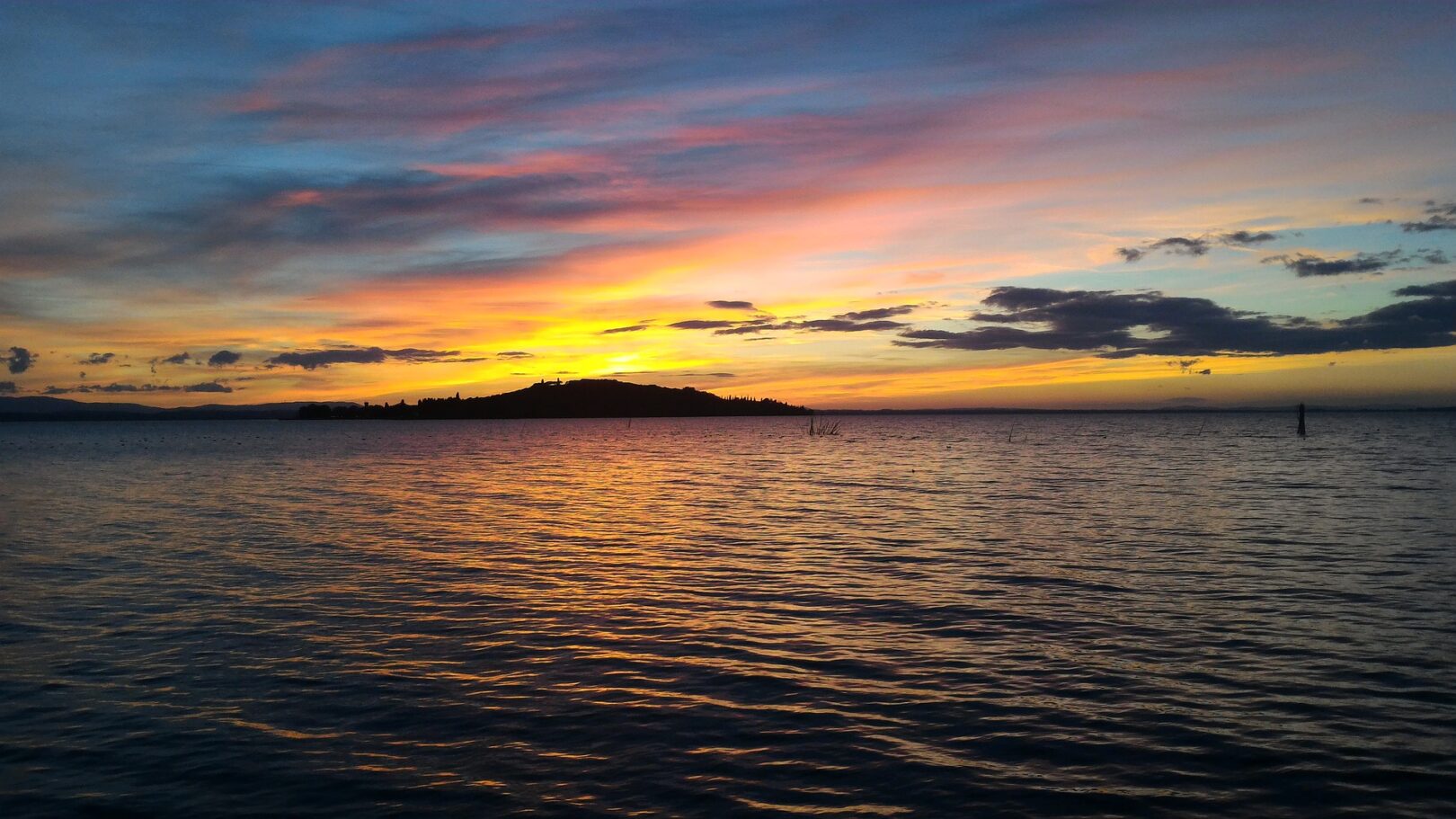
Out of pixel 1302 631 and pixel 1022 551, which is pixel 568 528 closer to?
pixel 1022 551

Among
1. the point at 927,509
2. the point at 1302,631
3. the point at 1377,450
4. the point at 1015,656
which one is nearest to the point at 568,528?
the point at 927,509

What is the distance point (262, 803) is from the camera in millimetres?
11602

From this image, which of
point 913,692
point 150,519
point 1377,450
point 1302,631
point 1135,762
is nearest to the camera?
point 1135,762

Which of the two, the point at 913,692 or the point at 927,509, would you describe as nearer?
the point at 913,692

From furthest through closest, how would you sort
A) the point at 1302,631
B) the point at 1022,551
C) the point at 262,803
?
1. the point at 1022,551
2. the point at 1302,631
3. the point at 262,803

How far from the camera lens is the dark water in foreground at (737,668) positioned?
39.4ft

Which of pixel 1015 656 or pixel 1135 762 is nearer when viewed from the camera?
pixel 1135 762

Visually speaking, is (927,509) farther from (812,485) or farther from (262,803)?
(262,803)

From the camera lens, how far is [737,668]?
57.5ft

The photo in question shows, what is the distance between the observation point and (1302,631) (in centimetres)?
1998

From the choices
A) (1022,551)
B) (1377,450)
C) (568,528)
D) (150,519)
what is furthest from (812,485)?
(1377,450)

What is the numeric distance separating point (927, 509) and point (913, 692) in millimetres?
31385

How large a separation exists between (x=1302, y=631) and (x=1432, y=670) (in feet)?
10.4

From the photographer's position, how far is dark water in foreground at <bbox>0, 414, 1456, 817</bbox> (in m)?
12.0
